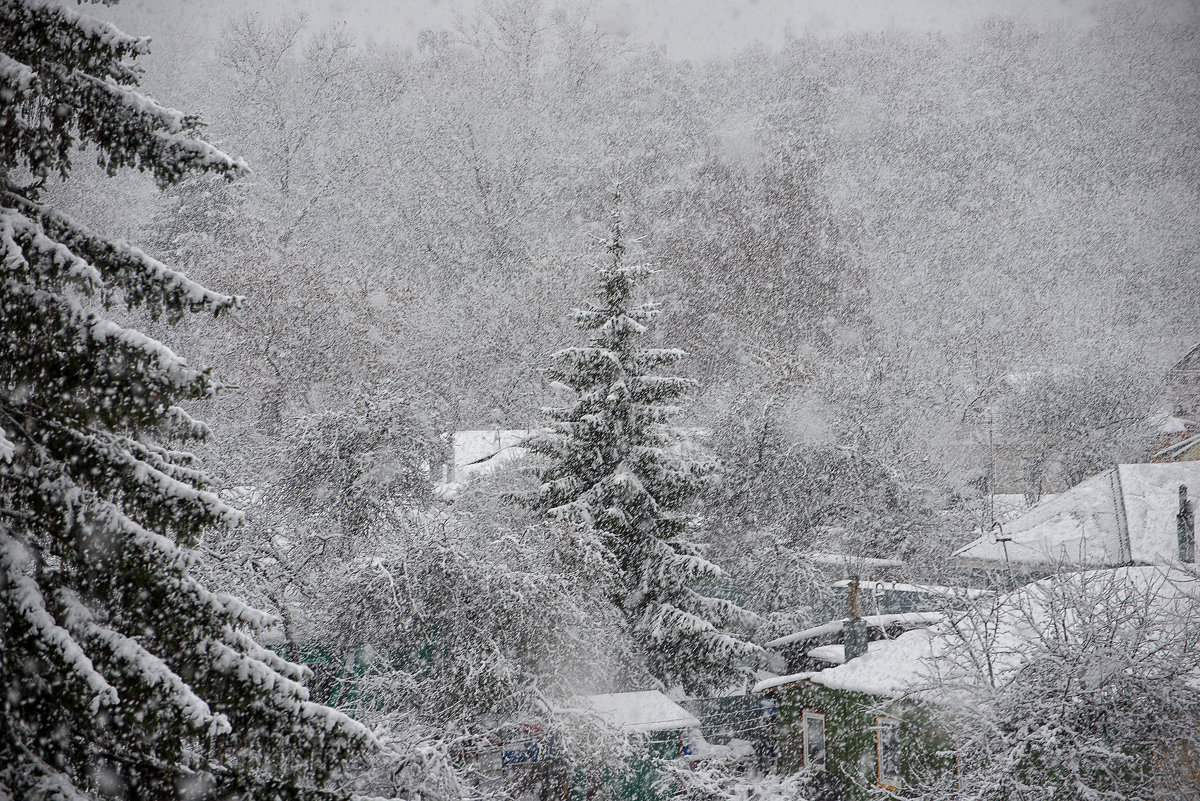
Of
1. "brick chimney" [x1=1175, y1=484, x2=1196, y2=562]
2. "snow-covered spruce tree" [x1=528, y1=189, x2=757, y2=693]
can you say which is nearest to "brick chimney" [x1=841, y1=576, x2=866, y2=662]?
"snow-covered spruce tree" [x1=528, y1=189, x2=757, y2=693]

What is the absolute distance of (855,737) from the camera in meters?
13.9

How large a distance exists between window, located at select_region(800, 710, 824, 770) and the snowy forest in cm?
6

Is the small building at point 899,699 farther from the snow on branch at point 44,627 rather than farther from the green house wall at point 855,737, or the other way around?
the snow on branch at point 44,627

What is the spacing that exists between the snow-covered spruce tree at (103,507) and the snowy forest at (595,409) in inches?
1.0

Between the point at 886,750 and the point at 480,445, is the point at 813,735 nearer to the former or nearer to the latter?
the point at 886,750

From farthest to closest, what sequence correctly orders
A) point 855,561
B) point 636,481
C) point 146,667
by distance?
point 855,561 < point 636,481 < point 146,667

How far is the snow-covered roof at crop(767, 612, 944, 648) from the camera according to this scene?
16.0m

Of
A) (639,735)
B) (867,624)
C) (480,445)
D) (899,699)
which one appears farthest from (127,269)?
(480,445)

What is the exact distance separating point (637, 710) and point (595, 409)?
575 cm

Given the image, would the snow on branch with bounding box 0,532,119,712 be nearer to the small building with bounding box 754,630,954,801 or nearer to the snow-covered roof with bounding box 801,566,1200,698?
the snow-covered roof with bounding box 801,566,1200,698

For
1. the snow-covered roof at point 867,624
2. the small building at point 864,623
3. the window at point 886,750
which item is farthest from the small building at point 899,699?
the snow-covered roof at point 867,624

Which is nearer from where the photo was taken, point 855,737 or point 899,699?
Answer: point 899,699

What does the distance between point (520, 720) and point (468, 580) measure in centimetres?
214

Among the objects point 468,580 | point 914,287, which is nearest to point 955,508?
point 468,580
